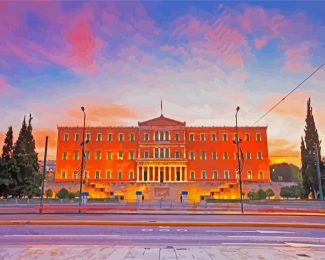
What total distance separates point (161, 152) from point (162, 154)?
53 centimetres

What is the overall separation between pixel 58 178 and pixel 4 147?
2537cm

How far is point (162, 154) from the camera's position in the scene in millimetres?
73000

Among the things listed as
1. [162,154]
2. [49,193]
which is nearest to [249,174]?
[162,154]

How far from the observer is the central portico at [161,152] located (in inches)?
2808

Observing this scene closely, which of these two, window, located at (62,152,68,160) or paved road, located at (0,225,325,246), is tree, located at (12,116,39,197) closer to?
window, located at (62,152,68,160)

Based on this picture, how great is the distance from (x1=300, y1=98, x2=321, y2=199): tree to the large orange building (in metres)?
21.2

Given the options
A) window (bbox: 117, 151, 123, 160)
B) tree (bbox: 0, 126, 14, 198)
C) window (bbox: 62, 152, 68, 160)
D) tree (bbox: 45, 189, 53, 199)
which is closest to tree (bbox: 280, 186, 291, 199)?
window (bbox: 117, 151, 123, 160)

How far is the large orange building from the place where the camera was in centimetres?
7188

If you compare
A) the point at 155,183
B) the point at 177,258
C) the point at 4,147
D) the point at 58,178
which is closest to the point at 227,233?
the point at 177,258

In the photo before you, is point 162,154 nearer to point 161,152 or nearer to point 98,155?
point 161,152

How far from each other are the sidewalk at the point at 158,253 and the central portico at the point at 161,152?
60.4m

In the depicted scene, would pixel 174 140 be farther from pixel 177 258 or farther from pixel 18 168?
pixel 177 258

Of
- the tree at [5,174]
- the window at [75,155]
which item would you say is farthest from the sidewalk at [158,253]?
the window at [75,155]

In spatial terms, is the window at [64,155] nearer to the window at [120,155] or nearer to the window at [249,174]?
the window at [120,155]
